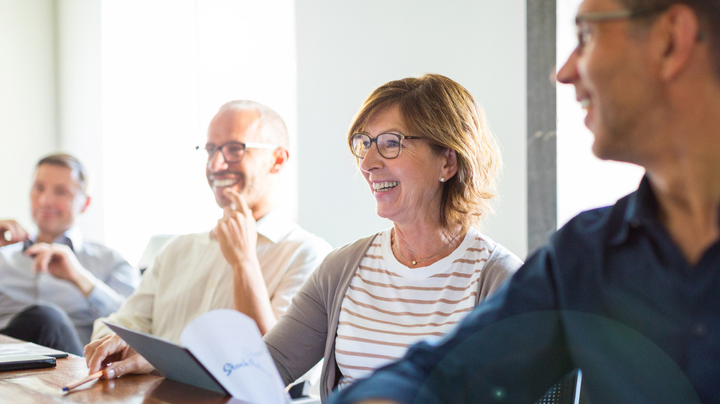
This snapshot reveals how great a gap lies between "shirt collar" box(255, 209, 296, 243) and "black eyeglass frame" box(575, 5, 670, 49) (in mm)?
1651

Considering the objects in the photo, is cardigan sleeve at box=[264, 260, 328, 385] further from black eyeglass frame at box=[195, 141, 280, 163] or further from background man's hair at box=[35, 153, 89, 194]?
background man's hair at box=[35, 153, 89, 194]

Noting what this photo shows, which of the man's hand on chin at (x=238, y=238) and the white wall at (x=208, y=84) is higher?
the white wall at (x=208, y=84)

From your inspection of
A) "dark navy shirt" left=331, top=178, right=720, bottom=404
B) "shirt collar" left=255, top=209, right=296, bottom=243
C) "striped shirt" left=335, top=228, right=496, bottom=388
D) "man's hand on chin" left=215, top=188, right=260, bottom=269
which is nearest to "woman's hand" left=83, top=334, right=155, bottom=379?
"striped shirt" left=335, top=228, right=496, bottom=388

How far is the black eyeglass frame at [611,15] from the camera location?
71cm

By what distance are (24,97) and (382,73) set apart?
13.9 ft

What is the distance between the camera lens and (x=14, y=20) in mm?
5605

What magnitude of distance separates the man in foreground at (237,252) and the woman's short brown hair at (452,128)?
66 cm

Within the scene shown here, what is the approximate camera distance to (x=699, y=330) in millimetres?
743

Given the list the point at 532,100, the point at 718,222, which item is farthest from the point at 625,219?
the point at 532,100

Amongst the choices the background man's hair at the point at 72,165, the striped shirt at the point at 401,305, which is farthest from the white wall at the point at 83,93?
the striped shirt at the point at 401,305

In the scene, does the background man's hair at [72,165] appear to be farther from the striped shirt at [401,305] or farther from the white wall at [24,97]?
the white wall at [24,97]

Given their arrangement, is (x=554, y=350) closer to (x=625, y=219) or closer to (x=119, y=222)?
(x=625, y=219)

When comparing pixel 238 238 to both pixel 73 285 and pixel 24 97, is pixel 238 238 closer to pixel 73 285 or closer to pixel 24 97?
pixel 73 285

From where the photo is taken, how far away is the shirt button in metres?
0.74
